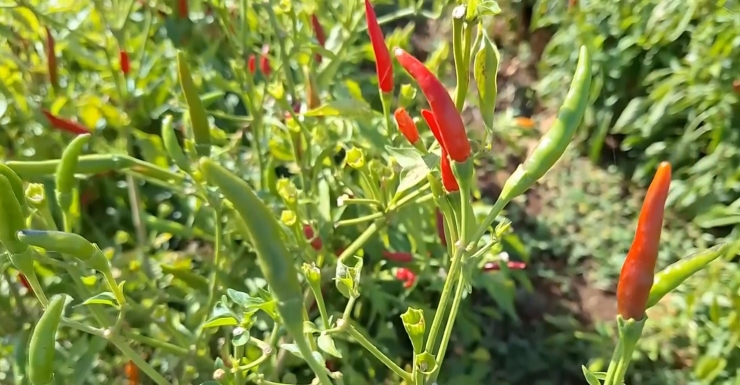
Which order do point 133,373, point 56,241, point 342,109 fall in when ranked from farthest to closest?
1. point 133,373
2. point 342,109
3. point 56,241

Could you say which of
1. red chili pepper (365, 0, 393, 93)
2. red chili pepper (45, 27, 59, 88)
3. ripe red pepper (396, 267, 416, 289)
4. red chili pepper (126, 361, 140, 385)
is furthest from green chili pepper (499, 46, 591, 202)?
red chili pepper (45, 27, 59, 88)

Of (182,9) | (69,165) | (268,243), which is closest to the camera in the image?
(268,243)

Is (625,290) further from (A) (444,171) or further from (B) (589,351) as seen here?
(B) (589,351)

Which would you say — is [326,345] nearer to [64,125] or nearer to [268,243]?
[268,243]

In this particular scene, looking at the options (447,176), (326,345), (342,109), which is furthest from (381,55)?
Answer: (326,345)

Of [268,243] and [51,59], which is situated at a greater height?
[51,59]

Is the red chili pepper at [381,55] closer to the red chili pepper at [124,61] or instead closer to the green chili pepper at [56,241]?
the green chili pepper at [56,241]

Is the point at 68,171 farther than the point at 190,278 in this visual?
No
